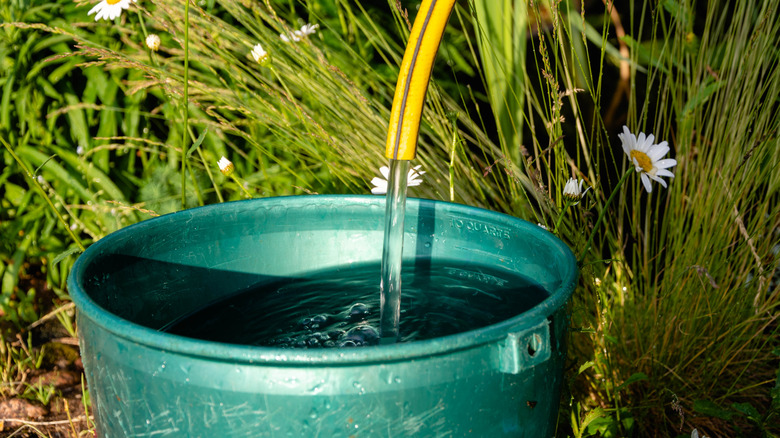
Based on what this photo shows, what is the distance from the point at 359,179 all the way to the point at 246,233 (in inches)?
31.3

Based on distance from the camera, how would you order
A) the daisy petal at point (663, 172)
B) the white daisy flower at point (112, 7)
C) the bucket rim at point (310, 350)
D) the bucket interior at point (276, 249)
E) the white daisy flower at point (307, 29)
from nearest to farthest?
the bucket rim at point (310, 350) → the bucket interior at point (276, 249) → the daisy petal at point (663, 172) → the white daisy flower at point (112, 7) → the white daisy flower at point (307, 29)

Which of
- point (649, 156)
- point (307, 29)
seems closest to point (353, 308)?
point (649, 156)

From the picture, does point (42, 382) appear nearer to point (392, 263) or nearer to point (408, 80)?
point (392, 263)

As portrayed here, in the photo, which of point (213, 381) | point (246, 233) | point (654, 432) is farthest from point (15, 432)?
point (654, 432)

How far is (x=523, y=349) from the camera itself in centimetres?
75

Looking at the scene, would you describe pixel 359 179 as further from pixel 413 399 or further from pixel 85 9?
pixel 413 399

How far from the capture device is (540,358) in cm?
78

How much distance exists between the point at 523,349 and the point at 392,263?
0.41 metres

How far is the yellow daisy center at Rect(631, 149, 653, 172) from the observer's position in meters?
1.36

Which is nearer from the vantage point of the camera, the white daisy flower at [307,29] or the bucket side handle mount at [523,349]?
the bucket side handle mount at [523,349]

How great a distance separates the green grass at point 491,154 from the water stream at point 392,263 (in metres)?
0.31

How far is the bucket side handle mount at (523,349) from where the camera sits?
739 mm

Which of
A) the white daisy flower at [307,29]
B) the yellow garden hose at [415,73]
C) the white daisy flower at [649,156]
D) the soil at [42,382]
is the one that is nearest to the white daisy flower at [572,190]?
the white daisy flower at [649,156]

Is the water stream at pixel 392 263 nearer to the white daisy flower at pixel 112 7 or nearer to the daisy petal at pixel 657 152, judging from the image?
the daisy petal at pixel 657 152
